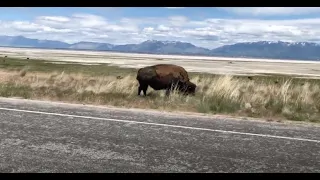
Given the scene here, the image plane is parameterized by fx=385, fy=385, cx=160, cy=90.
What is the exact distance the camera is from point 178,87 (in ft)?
46.9

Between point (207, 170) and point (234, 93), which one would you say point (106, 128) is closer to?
point (207, 170)

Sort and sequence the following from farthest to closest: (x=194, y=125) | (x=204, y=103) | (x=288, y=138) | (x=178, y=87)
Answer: (x=178, y=87)
(x=204, y=103)
(x=194, y=125)
(x=288, y=138)

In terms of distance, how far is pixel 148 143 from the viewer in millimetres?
6793

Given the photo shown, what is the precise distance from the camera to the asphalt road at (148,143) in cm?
548

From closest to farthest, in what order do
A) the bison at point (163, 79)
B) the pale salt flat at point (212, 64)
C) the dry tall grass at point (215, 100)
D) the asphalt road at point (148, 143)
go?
1. the asphalt road at point (148, 143)
2. the dry tall grass at point (215, 100)
3. the bison at point (163, 79)
4. the pale salt flat at point (212, 64)

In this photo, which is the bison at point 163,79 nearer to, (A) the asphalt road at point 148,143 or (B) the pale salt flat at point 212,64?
(A) the asphalt road at point 148,143

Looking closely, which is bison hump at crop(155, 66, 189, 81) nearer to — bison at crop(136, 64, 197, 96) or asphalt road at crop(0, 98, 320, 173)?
bison at crop(136, 64, 197, 96)

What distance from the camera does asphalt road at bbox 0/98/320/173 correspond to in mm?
5484

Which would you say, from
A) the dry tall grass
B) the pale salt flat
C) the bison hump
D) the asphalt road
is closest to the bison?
the bison hump

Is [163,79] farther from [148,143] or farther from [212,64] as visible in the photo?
[212,64]

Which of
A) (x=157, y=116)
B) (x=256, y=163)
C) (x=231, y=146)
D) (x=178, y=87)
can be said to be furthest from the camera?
(x=178, y=87)

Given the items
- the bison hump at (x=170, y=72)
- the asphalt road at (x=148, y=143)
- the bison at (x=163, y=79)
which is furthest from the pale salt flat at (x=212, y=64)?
the asphalt road at (x=148, y=143)
